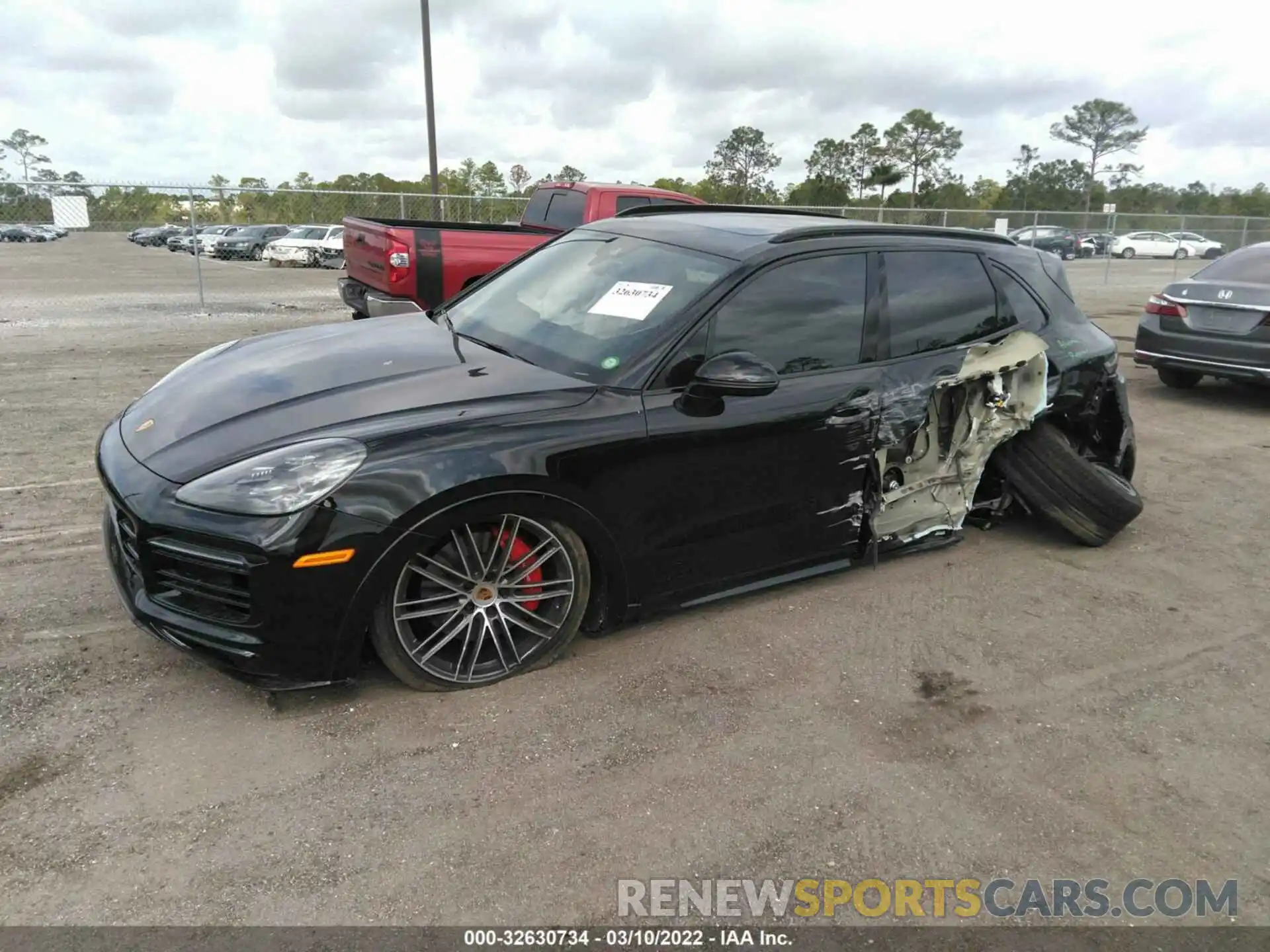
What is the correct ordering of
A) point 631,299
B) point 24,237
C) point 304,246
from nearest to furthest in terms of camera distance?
point 631,299, point 304,246, point 24,237

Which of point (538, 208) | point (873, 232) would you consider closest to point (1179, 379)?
point (873, 232)

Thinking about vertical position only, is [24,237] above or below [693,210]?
above

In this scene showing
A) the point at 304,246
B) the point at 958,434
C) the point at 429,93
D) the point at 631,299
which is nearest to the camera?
the point at 631,299

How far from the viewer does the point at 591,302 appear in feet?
12.7

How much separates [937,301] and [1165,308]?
5.93 metres

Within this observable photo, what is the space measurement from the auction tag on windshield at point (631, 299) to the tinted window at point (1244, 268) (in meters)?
7.31

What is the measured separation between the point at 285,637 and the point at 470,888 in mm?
1019

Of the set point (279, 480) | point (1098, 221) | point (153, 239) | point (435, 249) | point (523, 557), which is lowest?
point (523, 557)

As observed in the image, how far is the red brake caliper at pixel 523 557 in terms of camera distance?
3.15m

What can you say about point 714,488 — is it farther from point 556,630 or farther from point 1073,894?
point 1073,894

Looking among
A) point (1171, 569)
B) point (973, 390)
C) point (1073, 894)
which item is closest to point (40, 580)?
point (1073, 894)

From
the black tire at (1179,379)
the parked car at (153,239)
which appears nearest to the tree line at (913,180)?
the parked car at (153,239)

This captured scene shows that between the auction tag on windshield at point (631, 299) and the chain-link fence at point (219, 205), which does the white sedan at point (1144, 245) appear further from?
the auction tag on windshield at point (631, 299)

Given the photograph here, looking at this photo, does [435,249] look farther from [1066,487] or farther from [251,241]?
[251,241]
